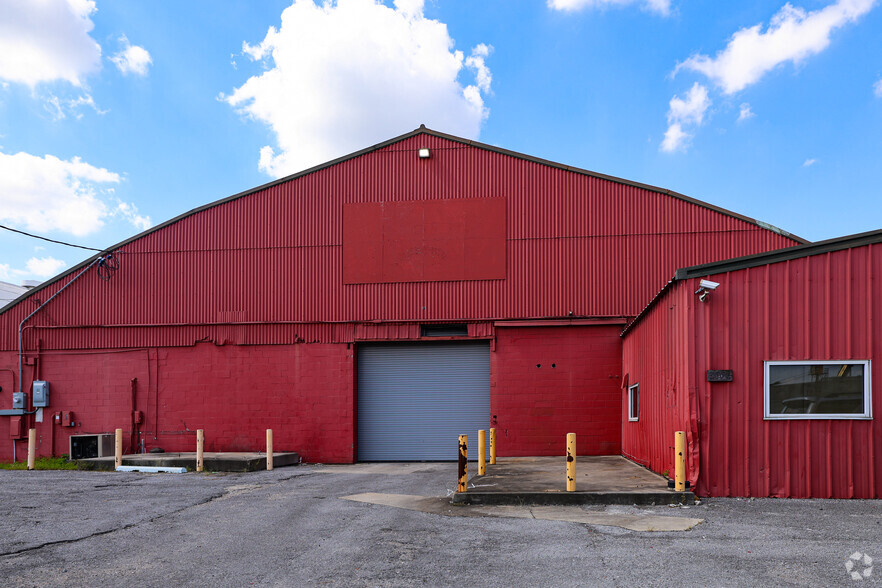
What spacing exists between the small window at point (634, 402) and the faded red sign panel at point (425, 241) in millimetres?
4613

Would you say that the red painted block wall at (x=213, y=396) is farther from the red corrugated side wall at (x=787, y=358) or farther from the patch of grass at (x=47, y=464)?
the red corrugated side wall at (x=787, y=358)

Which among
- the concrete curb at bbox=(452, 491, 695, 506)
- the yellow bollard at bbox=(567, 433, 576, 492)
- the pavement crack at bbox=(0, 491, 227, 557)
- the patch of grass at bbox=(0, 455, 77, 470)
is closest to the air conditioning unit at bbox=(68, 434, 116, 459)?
the patch of grass at bbox=(0, 455, 77, 470)

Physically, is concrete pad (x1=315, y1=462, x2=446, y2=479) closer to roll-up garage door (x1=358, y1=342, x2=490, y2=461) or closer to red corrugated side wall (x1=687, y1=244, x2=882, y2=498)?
roll-up garage door (x1=358, y1=342, x2=490, y2=461)

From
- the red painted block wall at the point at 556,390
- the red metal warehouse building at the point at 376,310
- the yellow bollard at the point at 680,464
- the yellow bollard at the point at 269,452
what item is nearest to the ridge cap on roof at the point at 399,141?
the red metal warehouse building at the point at 376,310

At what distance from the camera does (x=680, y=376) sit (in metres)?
11.1

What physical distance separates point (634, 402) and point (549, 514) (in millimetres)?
7511

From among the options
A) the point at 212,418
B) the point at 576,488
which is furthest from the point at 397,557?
the point at 212,418

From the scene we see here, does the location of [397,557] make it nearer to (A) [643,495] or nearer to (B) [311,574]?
(B) [311,574]

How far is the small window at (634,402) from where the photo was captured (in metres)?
15.4

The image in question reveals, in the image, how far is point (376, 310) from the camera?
64.5 feet

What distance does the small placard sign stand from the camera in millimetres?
10523

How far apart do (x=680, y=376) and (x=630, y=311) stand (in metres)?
7.72

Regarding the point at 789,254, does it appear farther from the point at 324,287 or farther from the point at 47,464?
the point at 47,464

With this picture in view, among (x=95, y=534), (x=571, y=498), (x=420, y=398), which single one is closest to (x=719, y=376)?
(x=571, y=498)
